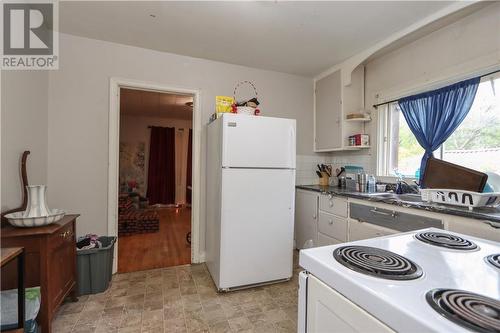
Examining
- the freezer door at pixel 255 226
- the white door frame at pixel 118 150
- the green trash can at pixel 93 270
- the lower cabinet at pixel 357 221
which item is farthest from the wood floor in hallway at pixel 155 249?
the lower cabinet at pixel 357 221

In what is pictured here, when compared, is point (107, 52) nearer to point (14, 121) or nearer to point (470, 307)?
point (14, 121)

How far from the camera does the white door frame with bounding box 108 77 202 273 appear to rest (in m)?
2.43

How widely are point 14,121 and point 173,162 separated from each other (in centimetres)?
466

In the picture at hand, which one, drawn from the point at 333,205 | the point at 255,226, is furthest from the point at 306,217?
the point at 255,226

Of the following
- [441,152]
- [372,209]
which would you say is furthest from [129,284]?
[441,152]

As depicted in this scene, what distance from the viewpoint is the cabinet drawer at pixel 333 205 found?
2.30m

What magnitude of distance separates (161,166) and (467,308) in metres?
6.35

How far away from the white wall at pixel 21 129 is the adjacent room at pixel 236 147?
15 millimetres

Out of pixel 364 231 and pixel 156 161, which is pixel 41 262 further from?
pixel 156 161

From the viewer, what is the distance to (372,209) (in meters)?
2.00

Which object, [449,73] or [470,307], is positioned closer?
[470,307]

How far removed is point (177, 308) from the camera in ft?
6.13

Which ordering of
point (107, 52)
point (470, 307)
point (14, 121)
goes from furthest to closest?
point (107, 52) < point (14, 121) < point (470, 307)

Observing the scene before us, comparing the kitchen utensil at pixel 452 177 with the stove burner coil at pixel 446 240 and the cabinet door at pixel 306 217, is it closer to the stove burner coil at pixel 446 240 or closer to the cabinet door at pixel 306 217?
the stove burner coil at pixel 446 240
